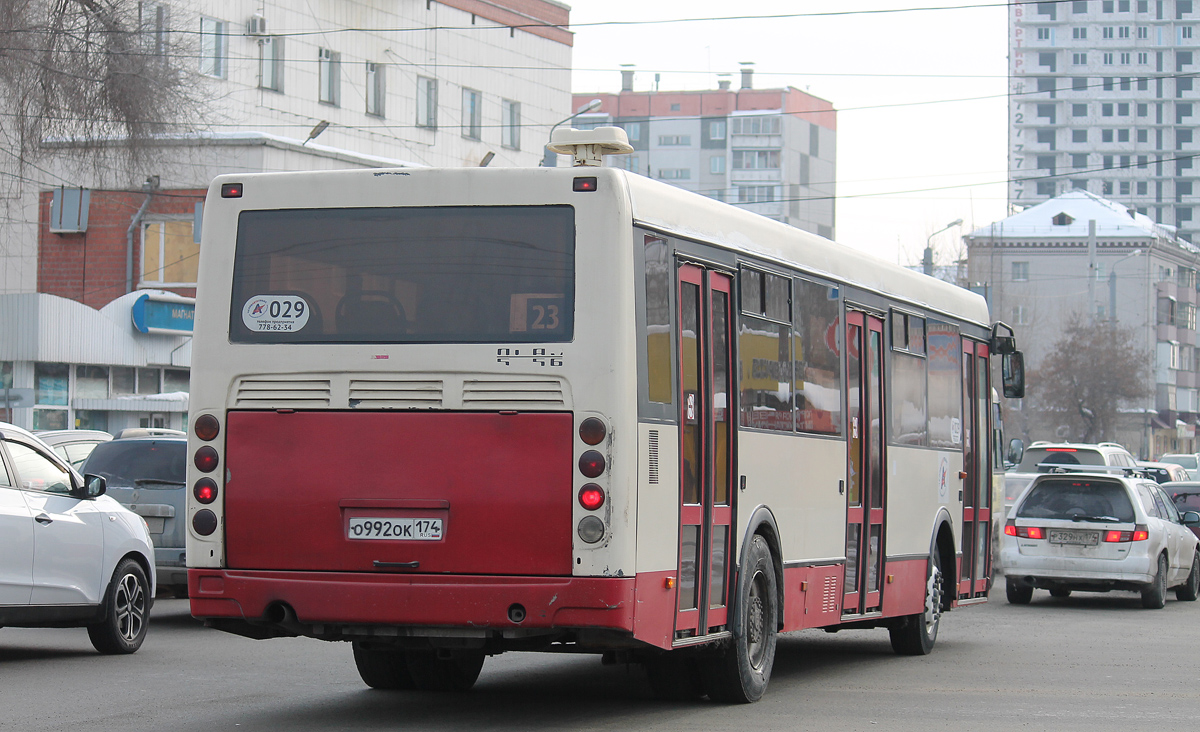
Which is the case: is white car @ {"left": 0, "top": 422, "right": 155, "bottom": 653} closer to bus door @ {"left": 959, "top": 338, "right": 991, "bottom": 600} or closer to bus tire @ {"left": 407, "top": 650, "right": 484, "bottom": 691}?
bus tire @ {"left": 407, "top": 650, "right": 484, "bottom": 691}

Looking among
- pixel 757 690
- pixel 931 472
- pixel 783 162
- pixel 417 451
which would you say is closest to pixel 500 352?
pixel 417 451

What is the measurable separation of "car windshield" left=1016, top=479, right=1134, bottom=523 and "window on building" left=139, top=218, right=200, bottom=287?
23.1m

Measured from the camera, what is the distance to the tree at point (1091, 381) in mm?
85375

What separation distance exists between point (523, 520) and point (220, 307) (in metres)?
2.06

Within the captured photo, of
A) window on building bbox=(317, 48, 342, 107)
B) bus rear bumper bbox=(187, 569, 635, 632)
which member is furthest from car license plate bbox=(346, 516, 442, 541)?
window on building bbox=(317, 48, 342, 107)

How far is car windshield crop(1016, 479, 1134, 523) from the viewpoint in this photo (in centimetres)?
2158

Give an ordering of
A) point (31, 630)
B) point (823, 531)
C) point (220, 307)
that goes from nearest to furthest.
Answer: point (220, 307), point (823, 531), point (31, 630)

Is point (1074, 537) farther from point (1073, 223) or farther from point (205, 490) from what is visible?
point (1073, 223)

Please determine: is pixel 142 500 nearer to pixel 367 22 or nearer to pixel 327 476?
pixel 327 476

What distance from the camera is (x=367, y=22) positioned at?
185 feet

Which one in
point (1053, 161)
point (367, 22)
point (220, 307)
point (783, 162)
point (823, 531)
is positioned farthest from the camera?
point (1053, 161)

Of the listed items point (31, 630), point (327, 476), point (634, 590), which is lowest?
point (31, 630)

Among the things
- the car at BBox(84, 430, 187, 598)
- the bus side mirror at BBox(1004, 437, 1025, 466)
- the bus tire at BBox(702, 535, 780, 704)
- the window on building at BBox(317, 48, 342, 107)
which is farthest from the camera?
the window on building at BBox(317, 48, 342, 107)

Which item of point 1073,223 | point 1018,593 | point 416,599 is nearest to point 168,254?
point 1018,593
